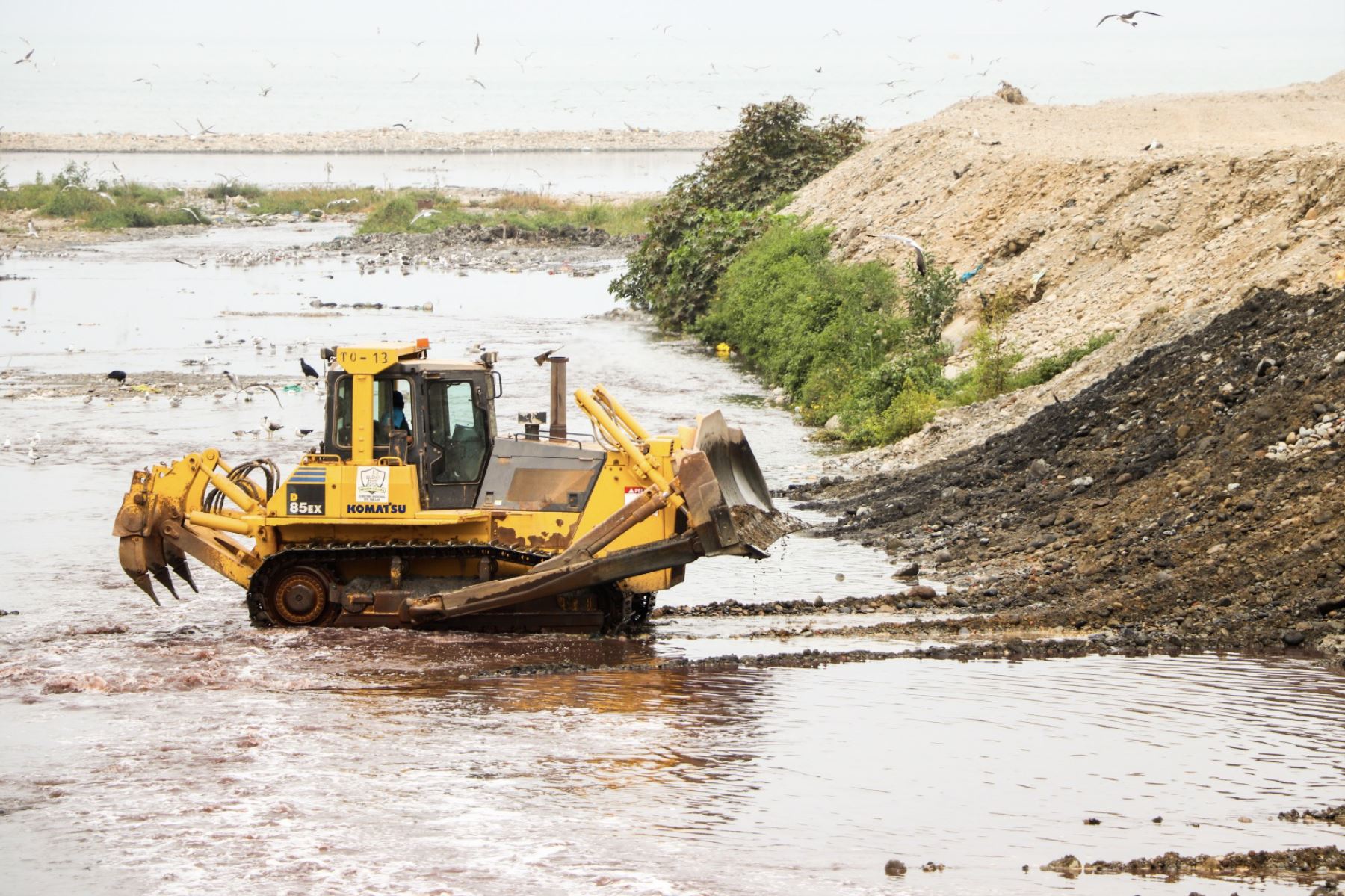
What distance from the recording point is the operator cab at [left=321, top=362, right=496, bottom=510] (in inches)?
547

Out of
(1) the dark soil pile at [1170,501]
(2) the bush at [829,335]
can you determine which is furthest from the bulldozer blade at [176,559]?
(2) the bush at [829,335]

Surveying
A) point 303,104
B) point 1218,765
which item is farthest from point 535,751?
point 303,104

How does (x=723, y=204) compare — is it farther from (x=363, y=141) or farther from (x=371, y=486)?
(x=363, y=141)

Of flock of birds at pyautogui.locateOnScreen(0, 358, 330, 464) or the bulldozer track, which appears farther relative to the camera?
flock of birds at pyautogui.locateOnScreen(0, 358, 330, 464)

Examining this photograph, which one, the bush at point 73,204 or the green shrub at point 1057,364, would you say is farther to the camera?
the bush at point 73,204

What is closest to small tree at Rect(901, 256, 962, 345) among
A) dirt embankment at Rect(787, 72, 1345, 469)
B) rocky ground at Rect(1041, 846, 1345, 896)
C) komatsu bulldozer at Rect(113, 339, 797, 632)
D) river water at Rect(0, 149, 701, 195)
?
dirt embankment at Rect(787, 72, 1345, 469)

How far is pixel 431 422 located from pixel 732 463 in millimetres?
2527

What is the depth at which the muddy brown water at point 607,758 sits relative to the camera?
9.24 m

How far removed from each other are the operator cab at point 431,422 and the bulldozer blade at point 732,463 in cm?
184

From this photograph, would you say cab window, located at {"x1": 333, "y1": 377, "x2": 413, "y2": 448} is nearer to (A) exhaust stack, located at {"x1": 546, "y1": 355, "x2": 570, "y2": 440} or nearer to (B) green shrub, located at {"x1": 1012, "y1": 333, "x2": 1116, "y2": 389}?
(A) exhaust stack, located at {"x1": 546, "y1": 355, "x2": 570, "y2": 440}

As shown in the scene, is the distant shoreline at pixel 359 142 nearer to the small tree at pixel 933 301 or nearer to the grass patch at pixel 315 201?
the grass patch at pixel 315 201

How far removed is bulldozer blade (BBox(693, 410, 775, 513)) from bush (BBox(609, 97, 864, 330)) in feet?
79.4

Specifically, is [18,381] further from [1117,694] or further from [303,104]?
[303,104]

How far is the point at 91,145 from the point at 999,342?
96761mm
